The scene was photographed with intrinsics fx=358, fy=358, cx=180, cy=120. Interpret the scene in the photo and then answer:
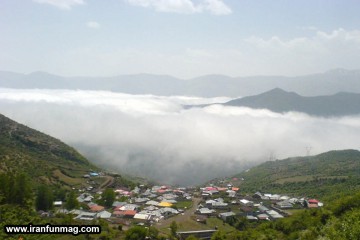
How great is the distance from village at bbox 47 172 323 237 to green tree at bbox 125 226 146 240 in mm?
11091

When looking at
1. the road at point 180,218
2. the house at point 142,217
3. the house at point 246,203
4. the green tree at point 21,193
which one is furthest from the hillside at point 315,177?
the green tree at point 21,193

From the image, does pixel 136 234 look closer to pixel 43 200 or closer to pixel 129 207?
pixel 43 200

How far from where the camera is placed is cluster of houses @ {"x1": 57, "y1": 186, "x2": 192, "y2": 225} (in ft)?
245

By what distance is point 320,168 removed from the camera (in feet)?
552

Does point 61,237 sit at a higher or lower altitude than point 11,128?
lower

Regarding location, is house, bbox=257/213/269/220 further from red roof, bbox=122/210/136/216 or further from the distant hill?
the distant hill

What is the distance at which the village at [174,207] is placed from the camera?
248 ft

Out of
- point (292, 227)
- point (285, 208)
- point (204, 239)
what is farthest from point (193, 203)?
point (292, 227)

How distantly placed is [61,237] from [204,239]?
28.0m

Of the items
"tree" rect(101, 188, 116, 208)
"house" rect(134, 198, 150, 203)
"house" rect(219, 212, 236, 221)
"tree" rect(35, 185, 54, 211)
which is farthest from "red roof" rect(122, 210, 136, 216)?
"house" rect(219, 212, 236, 221)

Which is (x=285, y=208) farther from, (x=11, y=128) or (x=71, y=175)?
(x=11, y=128)

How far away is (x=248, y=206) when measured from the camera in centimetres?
9131

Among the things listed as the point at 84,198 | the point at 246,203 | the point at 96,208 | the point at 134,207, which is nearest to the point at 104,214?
the point at 96,208

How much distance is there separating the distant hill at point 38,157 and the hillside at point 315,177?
219ft
